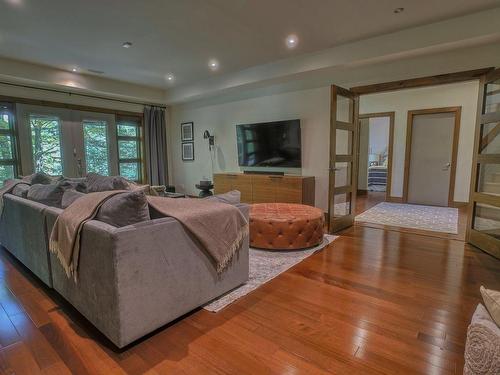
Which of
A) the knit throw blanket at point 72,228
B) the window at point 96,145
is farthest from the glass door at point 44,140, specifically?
the knit throw blanket at point 72,228

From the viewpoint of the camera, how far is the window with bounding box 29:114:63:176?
5.24 meters

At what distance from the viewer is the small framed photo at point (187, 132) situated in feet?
22.9

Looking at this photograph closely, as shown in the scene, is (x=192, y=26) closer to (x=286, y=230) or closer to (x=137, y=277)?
(x=286, y=230)

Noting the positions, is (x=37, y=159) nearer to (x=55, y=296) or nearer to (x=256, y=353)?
(x=55, y=296)

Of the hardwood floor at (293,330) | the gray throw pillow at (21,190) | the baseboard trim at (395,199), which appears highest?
the gray throw pillow at (21,190)

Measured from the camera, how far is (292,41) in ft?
12.6

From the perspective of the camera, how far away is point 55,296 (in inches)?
90.6

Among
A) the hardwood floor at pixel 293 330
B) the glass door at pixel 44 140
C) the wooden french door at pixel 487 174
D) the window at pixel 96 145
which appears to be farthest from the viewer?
the window at pixel 96 145

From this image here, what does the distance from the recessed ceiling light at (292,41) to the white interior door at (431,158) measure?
3.77 m

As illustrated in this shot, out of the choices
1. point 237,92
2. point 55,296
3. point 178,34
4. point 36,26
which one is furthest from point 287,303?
point 237,92

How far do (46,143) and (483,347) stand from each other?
6652mm

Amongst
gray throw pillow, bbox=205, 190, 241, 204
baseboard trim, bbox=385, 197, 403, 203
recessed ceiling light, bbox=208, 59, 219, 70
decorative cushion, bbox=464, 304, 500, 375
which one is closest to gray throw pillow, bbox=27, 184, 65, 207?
gray throw pillow, bbox=205, 190, 241, 204

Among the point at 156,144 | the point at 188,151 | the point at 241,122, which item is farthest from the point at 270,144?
the point at 156,144

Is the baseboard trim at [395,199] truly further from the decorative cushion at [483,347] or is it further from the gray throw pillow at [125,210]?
the gray throw pillow at [125,210]
